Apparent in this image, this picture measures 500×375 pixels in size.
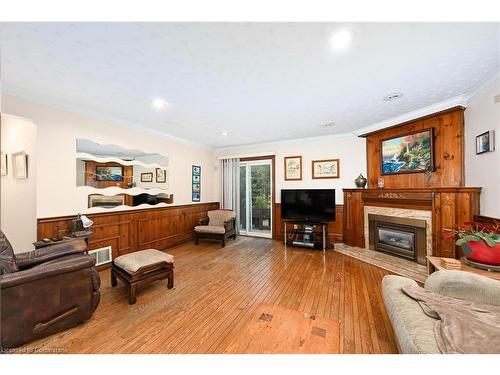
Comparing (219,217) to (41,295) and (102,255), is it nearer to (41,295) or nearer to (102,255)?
(102,255)

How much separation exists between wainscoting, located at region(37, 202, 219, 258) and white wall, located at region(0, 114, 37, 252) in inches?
6.2

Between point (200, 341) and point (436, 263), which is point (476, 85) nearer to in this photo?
point (436, 263)

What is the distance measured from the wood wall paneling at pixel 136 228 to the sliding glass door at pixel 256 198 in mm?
1277

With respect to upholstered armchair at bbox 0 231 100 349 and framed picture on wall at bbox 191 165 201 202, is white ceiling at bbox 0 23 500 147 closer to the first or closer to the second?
upholstered armchair at bbox 0 231 100 349

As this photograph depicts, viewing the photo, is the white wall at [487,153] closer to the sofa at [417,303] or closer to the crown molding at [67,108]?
the sofa at [417,303]

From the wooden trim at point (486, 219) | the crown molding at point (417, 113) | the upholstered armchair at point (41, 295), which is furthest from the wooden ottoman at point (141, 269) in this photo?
the crown molding at point (417, 113)

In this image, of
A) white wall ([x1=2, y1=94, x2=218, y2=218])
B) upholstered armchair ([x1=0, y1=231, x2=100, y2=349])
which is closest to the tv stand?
upholstered armchair ([x1=0, y1=231, x2=100, y2=349])

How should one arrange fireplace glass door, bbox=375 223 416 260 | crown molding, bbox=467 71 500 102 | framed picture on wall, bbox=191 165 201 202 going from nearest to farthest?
1. crown molding, bbox=467 71 500 102
2. fireplace glass door, bbox=375 223 416 260
3. framed picture on wall, bbox=191 165 201 202

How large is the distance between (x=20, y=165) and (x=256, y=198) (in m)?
4.23

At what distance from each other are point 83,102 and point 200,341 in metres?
3.22

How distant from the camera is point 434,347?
3.32ft

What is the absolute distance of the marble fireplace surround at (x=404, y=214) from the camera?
116 inches

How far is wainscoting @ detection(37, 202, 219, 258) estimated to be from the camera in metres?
2.68

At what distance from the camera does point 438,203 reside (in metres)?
2.79
